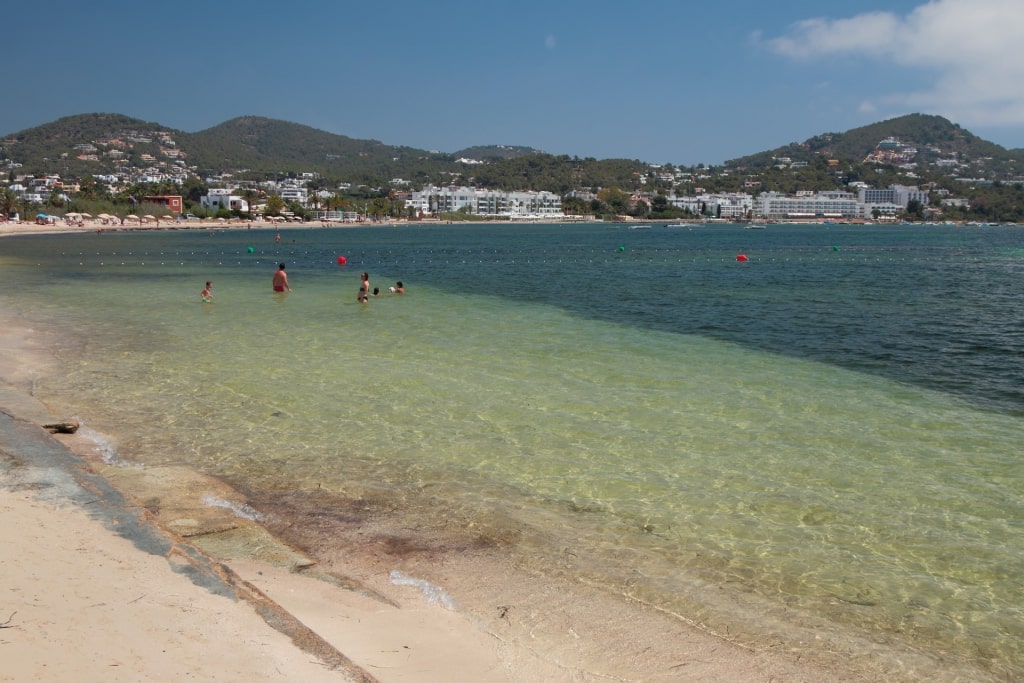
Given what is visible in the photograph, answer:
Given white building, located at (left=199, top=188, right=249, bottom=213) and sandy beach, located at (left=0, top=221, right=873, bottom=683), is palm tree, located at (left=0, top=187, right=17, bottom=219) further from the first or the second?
sandy beach, located at (left=0, top=221, right=873, bottom=683)

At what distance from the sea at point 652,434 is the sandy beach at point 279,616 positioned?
1.84 feet

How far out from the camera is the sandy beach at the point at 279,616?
14.4 ft

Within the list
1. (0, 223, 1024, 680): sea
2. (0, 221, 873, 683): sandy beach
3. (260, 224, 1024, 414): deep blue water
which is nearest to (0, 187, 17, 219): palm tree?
(260, 224, 1024, 414): deep blue water

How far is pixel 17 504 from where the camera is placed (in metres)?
6.56

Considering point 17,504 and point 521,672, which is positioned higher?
point 17,504

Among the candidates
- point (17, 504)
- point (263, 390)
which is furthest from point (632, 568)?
point (263, 390)

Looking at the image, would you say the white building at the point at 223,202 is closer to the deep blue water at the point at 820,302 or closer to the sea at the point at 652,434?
the deep blue water at the point at 820,302

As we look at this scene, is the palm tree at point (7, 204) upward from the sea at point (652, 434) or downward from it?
upward

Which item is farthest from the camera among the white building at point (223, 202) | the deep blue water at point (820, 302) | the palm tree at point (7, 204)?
the white building at point (223, 202)

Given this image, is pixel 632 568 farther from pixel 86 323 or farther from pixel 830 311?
pixel 830 311

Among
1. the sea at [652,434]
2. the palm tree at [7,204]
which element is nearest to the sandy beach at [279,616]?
the sea at [652,434]

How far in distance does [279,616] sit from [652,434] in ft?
22.9

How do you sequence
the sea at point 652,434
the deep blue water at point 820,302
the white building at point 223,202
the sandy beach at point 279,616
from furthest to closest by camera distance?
the white building at point 223,202, the deep blue water at point 820,302, the sea at point 652,434, the sandy beach at point 279,616

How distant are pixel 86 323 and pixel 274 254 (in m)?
45.8
